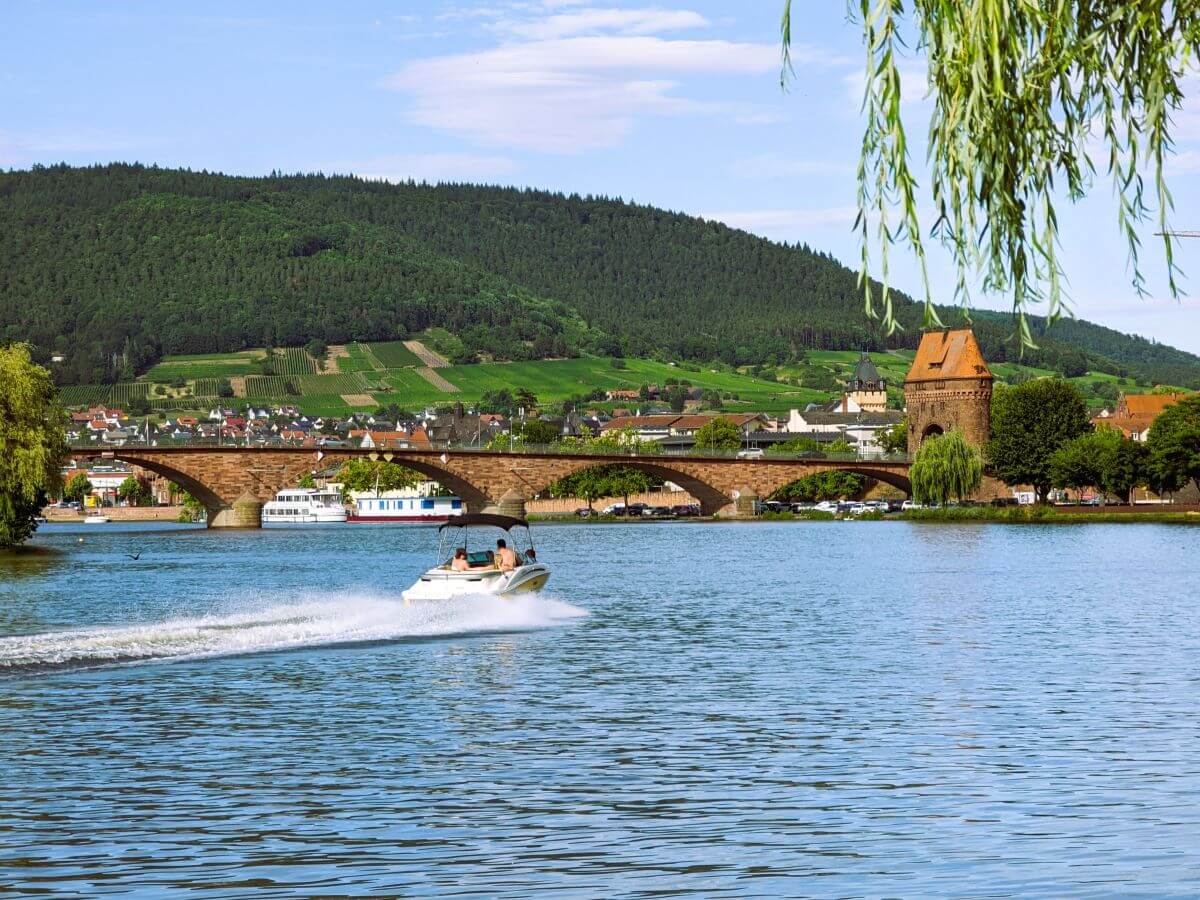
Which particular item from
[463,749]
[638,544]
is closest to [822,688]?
[463,749]

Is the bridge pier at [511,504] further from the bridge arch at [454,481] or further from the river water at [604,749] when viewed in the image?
the river water at [604,749]

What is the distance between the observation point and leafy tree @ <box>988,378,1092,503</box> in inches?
6304

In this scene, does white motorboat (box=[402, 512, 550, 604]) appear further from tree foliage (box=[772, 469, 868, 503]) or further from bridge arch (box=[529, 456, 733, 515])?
tree foliage (box=[772, 469, 868, 503])

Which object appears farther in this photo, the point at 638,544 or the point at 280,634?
the point at 638,544

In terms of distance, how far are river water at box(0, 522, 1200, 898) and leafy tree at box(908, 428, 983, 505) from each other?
94.9 m

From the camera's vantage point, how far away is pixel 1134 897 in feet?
51.5

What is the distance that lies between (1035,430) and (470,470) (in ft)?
174

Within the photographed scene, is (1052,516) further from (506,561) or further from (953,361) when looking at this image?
(506,561)

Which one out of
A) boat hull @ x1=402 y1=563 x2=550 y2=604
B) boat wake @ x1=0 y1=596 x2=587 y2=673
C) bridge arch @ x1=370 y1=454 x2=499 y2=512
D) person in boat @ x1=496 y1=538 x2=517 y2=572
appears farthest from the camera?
bridge arch @ x1=370 y1=454 x2=499 y2=512

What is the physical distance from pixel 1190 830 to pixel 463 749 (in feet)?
33.7

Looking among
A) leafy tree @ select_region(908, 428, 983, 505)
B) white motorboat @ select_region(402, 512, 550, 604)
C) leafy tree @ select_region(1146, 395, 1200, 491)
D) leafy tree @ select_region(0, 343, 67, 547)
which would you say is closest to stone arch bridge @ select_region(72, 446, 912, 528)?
leafy tree @ select_region(908, 428, 983, 505)

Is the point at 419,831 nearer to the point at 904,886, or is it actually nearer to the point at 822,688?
the point at 904,886

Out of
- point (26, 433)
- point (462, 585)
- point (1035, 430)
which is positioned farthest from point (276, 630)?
point (1035, 430)

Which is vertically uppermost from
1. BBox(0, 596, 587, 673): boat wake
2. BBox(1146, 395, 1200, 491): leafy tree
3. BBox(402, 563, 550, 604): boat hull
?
BBox(1146, 395, 1200, 491): leafy tree
